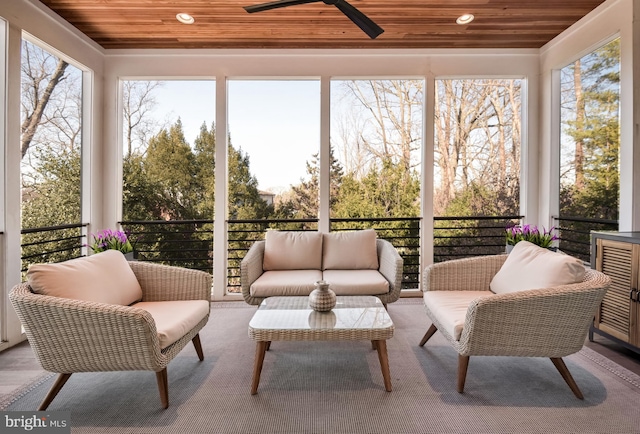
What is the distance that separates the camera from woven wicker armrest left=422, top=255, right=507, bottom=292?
2.67 m

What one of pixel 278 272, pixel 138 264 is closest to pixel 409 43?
pixel 278 272

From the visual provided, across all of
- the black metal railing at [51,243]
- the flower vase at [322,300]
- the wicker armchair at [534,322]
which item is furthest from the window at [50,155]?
the wicker armchair at [534,322]

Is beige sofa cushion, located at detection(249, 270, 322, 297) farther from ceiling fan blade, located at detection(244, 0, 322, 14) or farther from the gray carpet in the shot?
ceiling fan blade, located at detection(244, 0, 322, 14)

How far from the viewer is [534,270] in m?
2.21

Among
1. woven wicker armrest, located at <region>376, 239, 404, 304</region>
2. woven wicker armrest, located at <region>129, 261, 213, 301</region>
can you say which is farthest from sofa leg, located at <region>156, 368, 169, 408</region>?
woven wicker armrest, located at <region>376, 239, 404, 304</region>

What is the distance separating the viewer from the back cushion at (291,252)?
11.4ft

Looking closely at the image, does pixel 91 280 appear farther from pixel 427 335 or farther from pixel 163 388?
pixel 427 335

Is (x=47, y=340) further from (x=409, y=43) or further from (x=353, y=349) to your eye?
(x=409, y=43)

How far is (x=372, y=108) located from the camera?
4.21 meters

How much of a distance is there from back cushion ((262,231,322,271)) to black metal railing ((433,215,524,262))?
1.55 m

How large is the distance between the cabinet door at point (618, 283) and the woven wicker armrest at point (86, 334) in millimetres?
2968

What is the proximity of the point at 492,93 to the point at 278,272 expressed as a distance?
321cm

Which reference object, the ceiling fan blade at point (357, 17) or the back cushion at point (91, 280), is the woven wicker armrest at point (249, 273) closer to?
the back cushion at point (91, 280)

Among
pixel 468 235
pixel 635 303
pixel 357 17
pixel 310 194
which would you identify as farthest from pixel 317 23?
pixel 635 303
